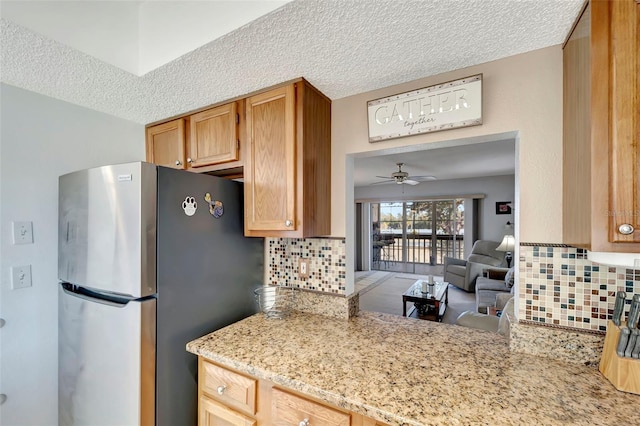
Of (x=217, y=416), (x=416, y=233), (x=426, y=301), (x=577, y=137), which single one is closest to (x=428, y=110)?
(x=577, y=137)

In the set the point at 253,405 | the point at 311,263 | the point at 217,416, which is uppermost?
the point at 311,263

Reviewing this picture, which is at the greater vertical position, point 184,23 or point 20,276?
point 184,23

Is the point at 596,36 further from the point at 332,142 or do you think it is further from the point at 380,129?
the point at 332,142

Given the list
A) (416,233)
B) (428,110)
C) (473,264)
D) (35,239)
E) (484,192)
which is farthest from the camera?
(416,233)

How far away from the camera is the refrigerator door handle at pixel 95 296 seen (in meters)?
1.16

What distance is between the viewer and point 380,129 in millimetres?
1361

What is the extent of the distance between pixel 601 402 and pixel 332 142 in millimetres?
1418

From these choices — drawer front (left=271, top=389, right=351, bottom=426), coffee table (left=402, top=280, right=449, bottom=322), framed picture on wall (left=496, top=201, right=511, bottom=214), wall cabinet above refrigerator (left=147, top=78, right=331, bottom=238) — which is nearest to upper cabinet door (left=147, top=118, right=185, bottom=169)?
wall cabinet above refrigerator (left=147, top=78, right=331, bottom=238)

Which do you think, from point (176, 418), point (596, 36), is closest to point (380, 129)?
point (596, 36)

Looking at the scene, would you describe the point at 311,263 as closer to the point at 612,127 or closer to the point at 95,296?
the point at 95,296

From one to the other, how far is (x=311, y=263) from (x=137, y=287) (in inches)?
33.0

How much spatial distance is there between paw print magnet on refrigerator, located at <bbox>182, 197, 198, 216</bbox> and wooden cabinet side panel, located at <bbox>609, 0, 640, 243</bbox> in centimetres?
149

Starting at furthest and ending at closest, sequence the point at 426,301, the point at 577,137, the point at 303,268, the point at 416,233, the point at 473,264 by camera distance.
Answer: the point at 416,233 → the point at 473,264 → the point at 426,301 → the point at 303,268 → the point at 577,137

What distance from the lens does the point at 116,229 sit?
3.77ft
